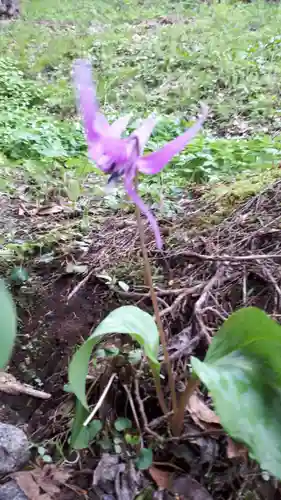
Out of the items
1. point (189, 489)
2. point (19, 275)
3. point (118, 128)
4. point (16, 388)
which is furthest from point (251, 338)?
point (19, 275)

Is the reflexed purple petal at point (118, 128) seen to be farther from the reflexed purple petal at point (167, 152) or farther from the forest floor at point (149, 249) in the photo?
the forest floor at point (149, 249)

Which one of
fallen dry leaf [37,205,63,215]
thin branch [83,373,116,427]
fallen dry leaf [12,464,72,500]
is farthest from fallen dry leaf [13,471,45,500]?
fallen dry leaf [37,205,63,215]

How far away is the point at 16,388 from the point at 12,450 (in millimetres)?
304

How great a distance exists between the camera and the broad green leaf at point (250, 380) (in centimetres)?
99

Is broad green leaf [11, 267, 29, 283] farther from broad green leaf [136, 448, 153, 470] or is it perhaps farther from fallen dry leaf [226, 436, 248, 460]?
fallen dry leaf [226, 436, 248, 460]

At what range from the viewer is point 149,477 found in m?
1.29

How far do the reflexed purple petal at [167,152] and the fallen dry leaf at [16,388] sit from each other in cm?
92

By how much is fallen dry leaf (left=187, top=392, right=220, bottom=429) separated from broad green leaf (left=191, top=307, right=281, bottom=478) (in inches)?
9.3

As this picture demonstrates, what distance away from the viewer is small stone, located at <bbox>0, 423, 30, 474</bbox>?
132cm

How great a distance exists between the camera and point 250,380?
3.59 ft

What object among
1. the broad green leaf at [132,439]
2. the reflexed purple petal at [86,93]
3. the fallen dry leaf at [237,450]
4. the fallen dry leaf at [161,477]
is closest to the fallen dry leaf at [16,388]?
the broad green leaf at [132,439]

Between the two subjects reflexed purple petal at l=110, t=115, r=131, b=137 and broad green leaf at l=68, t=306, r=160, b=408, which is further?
broad green leaf at l=68, t=306, r=160, b=408

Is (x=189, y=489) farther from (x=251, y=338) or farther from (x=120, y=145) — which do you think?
(x=120, y=145)

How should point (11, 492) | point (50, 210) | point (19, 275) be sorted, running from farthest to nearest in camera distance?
point (50, 210) → point (19, 275) → point (11, 492)
